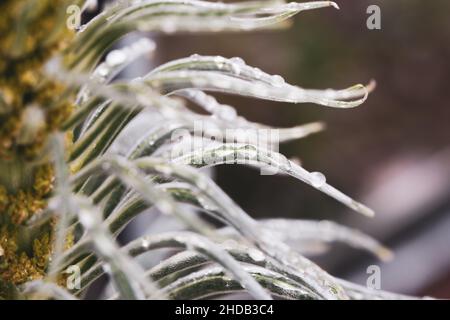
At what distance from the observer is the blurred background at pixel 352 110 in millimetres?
2371

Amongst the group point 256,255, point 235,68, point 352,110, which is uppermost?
point 352,110

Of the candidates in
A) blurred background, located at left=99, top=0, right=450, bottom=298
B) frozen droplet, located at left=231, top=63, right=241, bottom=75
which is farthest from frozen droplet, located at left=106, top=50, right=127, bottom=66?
blurred background, located at left=99, top=0, right=450, bottom=298

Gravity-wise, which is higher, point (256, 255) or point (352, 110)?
point (352, 110)

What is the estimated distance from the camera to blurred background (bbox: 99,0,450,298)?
2371 mm

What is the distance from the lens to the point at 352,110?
259cm

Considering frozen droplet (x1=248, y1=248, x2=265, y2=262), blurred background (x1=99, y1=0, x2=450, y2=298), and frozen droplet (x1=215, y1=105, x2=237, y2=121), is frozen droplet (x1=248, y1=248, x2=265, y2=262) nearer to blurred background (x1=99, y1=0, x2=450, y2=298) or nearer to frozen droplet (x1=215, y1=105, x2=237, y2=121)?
frozen droplet (x1=215, y1=105, x2=237, y2=121)

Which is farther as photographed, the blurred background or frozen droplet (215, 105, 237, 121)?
the blurred background

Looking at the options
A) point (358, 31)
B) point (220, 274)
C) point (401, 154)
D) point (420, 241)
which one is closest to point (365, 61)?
point (358, 31)

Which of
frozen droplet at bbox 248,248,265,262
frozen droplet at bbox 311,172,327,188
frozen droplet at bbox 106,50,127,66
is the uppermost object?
frozen droplet at bbox 106,50,127,66

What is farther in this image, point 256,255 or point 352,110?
point 352,110

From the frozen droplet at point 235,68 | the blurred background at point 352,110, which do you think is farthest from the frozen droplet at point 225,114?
the blurred background at point 352,110

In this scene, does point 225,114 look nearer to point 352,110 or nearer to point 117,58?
point 117,58

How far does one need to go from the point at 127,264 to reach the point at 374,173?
2182mm

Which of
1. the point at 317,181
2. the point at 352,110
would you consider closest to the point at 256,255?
the point at 317,181
